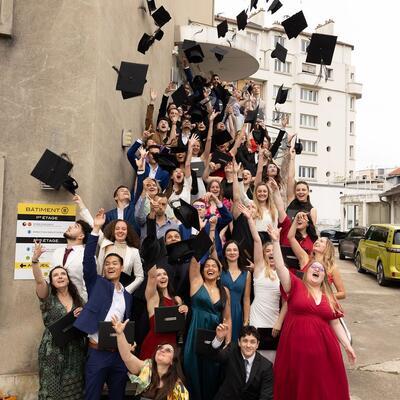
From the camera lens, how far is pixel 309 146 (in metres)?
45.0

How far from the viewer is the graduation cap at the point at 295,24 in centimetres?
771

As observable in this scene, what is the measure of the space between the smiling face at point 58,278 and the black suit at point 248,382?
1.72 m

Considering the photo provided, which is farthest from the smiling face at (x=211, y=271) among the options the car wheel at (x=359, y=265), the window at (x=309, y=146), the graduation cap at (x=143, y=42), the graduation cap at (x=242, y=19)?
the window at (x=309, y=146)

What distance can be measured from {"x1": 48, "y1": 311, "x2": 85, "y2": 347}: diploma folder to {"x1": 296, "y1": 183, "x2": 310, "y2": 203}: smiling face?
3.35m

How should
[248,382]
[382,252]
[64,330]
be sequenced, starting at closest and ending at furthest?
[248,382] → [64,330] → [382,252]

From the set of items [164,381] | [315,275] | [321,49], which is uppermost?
[321,49]

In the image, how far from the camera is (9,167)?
207 inches

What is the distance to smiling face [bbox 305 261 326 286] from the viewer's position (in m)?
4.15

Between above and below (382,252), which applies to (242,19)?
above

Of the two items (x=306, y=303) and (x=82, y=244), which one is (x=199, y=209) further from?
(x=306, y=303)

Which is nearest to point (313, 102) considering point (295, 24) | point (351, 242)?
point (351, 242)

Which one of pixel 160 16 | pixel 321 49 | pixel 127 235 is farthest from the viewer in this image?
pixel 160 16

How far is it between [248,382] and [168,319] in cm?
89

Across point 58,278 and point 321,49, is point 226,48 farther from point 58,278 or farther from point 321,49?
point 58,278
